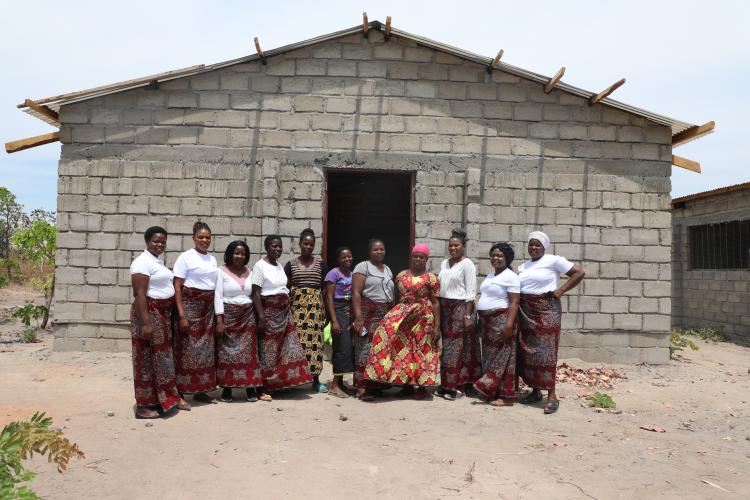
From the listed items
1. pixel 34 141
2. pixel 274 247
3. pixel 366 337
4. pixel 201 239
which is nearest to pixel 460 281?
pixel 366 337

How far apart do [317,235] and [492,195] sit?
2213 millimetres

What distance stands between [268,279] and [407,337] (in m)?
1.30

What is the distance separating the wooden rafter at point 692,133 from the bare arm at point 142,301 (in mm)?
6574

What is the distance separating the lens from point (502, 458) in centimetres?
388

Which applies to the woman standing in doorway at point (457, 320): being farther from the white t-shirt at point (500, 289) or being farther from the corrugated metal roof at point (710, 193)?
the corrugated metal roof at point (710, 193)

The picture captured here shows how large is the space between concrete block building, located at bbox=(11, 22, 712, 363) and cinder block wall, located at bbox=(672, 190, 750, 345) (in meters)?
4.55

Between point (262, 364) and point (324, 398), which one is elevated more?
point (262, 364)

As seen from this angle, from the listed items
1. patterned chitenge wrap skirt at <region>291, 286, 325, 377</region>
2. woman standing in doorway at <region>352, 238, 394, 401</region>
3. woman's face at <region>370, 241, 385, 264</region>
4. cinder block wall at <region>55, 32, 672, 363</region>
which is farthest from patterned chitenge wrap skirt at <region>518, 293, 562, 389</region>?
cinder block wall at <region>55, 32, 672, 363</region>

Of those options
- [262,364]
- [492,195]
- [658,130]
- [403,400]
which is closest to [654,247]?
[658,130]

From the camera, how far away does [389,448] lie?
13.1ft

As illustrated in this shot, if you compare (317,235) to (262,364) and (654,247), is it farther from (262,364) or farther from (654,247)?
(654,247)

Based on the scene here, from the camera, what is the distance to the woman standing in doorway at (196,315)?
4.59m

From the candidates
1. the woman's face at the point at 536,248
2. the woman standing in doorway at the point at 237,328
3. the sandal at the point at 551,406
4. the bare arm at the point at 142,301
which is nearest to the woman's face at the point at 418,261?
the woman's face at the point at 536,248

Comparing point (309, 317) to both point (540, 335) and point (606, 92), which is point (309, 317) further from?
point (606, 92)
